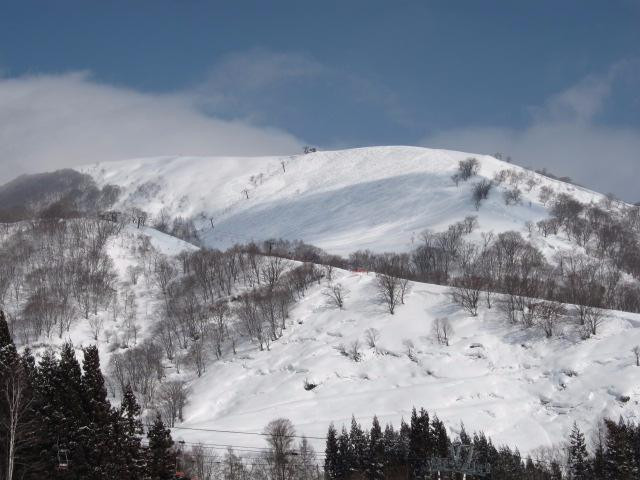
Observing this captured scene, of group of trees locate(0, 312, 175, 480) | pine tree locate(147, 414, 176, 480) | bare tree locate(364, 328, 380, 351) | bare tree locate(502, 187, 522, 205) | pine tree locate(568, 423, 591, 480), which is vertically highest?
bare tree locate(502, 187, 522, 205)

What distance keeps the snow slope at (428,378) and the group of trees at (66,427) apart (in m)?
32.7

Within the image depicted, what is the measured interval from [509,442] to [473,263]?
69.9m

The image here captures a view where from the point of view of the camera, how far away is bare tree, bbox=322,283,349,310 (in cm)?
10496

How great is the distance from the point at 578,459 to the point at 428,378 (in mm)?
26375

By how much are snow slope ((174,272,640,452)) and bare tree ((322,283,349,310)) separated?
8.53 ft

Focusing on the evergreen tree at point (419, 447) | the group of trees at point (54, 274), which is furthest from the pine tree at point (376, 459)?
the group of trees at point (54, 274)

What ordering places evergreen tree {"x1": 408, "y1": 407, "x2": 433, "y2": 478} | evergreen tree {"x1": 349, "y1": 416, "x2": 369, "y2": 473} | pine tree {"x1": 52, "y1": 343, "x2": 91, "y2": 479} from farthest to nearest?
1. evergreen tree {"x1": 349, "y1": 416, "x2": 369, "y2": 473}
2. evergreen tree {"x1": 408, "y1": 407, "x2": 433, "y2": 478}
3. pine tree {"x1": 52, "y1": 343, "x2": 91, "y2": 479}

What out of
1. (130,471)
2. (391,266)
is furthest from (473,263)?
(130,471)

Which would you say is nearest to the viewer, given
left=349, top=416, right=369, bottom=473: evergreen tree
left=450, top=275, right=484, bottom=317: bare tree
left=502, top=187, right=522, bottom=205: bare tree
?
left=349, top=416, right=369, bottom=473: evergreen tree

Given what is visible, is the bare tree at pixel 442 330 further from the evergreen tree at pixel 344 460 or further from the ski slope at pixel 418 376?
the evergreen tree at pixel 344 460

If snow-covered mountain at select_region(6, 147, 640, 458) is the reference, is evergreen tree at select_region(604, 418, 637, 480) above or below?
below

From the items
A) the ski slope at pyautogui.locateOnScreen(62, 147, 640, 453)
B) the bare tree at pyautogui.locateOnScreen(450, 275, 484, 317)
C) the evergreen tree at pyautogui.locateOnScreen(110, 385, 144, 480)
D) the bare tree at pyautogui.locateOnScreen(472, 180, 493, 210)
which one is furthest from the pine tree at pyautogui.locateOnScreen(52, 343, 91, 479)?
the bare tree at pyautogui.locateOnScreen(472, 180, 493, 210)

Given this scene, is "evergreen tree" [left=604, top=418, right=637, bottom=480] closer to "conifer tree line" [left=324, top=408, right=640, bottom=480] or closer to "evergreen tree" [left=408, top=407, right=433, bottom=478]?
"conifer tree line" [left=324, top=408, right=640, bottom=480]

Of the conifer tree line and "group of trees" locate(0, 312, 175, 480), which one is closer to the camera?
"group of trees" locate(0, 312, 175, 480)
